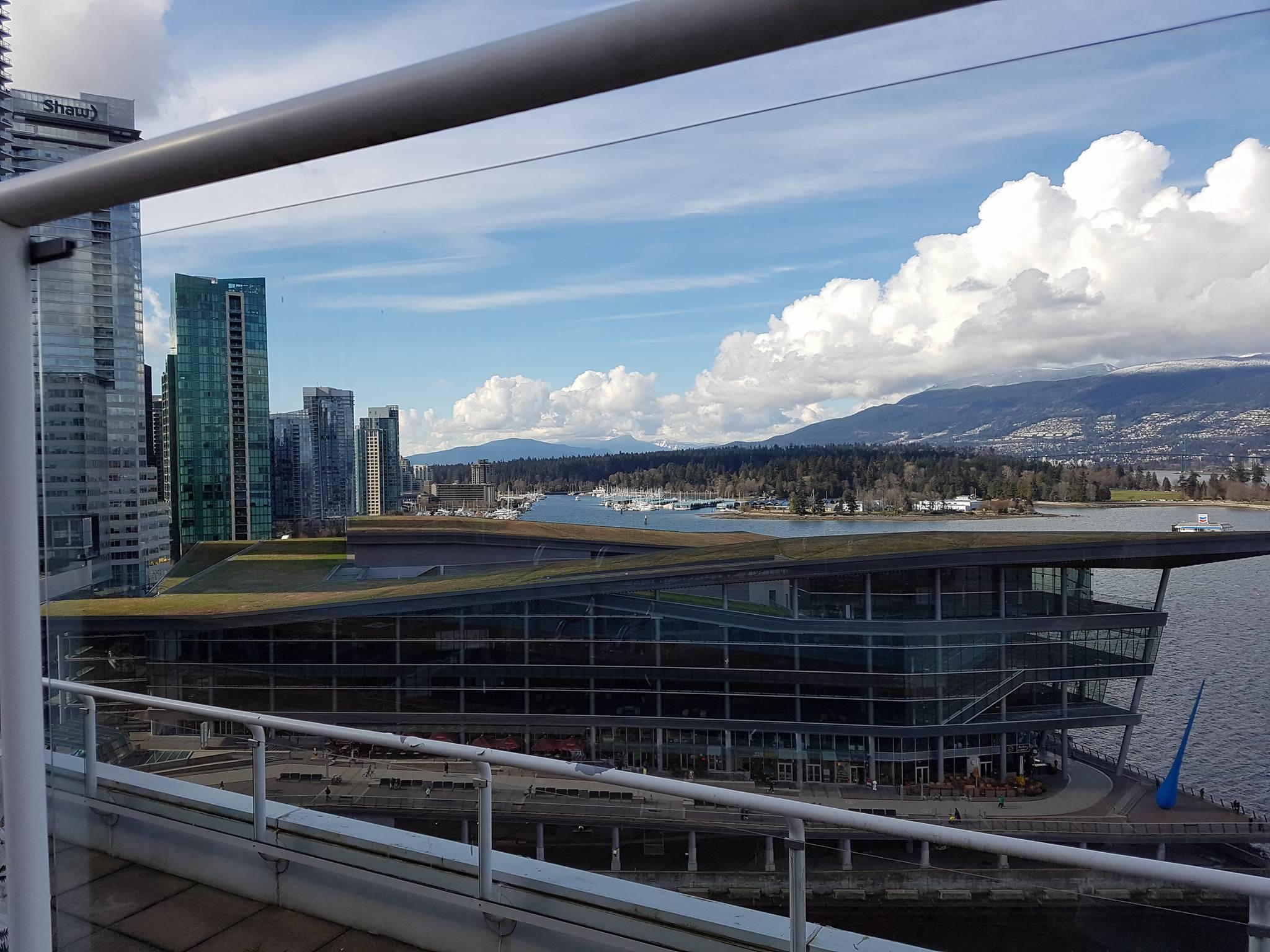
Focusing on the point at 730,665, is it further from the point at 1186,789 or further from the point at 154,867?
the point at 154,867

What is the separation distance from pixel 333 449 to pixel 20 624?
1602mm

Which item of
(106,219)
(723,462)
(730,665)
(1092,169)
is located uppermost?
(1092,169)

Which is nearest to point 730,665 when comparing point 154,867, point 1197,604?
point 1197,604

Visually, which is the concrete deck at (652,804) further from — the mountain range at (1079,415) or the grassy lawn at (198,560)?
the mountain range at (1079,415)

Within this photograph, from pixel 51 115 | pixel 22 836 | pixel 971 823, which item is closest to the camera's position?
pixel 22 836

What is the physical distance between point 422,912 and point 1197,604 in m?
1.79

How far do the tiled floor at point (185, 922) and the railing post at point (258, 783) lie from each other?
169 mm

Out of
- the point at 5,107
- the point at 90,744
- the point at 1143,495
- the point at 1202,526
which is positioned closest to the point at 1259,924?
the point at 1202,526

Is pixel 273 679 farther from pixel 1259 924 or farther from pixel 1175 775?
pixel 1259 924

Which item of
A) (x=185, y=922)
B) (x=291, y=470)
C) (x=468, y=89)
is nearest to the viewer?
(x=468, y=89)

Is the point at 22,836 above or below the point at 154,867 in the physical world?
above

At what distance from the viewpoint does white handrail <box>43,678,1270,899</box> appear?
43.7 inches

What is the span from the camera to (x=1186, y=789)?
4.99 ft

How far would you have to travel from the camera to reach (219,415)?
2322mm
